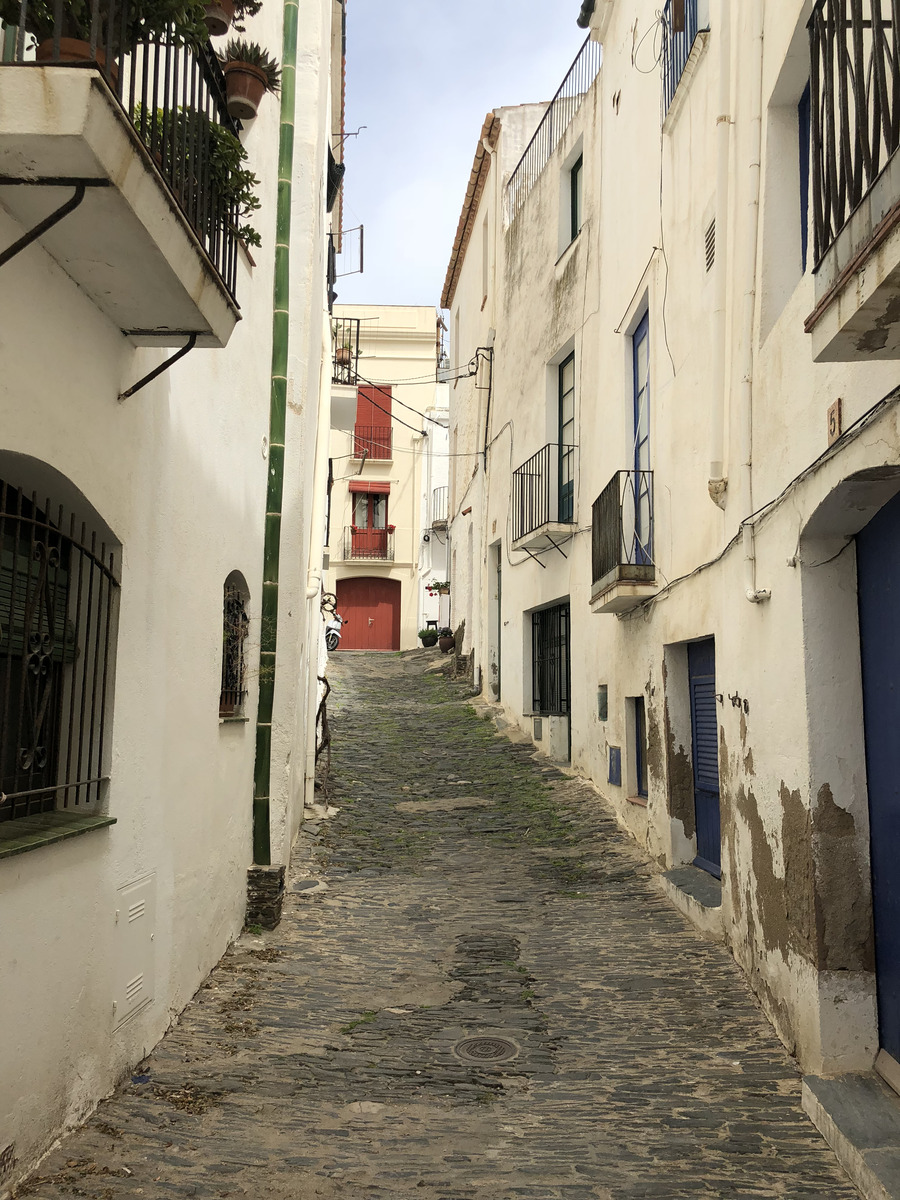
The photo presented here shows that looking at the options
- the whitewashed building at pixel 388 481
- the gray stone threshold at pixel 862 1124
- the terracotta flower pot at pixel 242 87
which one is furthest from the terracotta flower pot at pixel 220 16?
the whitewashed building at pixel 388 481

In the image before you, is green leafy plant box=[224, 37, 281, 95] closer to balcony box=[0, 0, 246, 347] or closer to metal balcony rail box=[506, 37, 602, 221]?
balcony box=[0, 0, 246, 347]

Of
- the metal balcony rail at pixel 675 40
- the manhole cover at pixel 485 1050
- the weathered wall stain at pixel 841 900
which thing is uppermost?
the metal balcony rail at pixel 675 40

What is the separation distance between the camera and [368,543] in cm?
2920

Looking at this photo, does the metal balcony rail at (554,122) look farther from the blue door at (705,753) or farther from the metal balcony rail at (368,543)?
the metal balcony rail at (368,543)

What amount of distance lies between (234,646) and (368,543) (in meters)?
22.4

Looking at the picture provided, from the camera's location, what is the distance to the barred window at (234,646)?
6816mm

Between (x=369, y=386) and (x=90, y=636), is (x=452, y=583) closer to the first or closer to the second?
(x=369, y=386)

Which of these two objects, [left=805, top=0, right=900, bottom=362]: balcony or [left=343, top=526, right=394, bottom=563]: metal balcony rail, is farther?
[left=343, top=526, right=394, bottom=563]: metal balcony rail

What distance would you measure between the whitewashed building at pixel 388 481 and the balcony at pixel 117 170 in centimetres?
2442

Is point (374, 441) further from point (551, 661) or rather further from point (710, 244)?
point (710, 244)

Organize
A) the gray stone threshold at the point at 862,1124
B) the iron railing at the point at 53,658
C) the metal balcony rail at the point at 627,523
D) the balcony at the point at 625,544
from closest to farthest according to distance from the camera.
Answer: the gray stone threshold at the point at 862,1124, the iron railing at the point at 53,658, the balcony at the point at 625,544, the metal balcony rail at the point at 627,523

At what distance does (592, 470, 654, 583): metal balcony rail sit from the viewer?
9109mm

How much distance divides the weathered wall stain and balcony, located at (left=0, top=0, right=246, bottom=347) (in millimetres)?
3566

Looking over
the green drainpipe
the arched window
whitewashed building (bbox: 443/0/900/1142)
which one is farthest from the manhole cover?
the arched window
